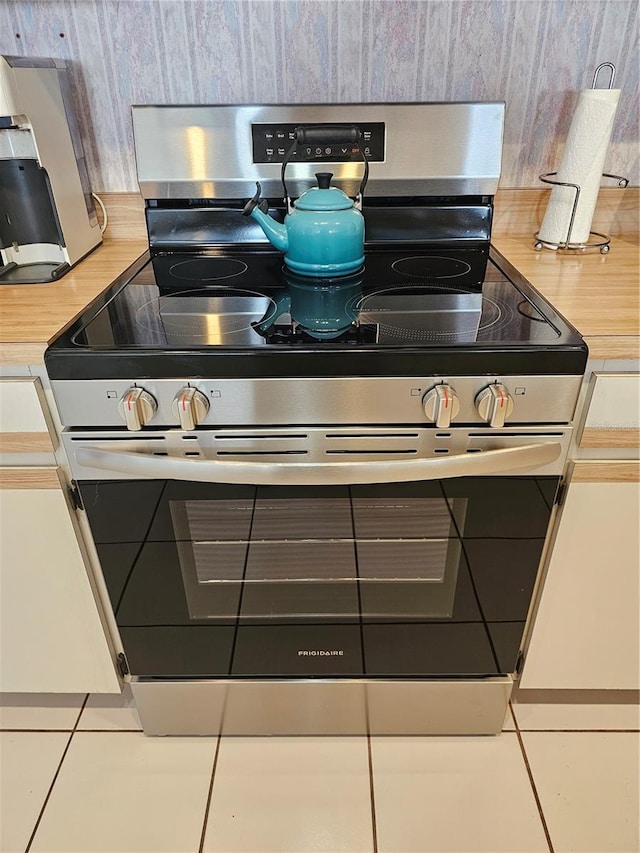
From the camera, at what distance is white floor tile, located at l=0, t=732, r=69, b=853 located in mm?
1206

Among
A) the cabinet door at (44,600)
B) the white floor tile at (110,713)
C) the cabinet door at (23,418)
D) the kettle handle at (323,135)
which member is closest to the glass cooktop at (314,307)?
the cabinet door at (23,418)

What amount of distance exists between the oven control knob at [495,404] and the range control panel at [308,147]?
67cm

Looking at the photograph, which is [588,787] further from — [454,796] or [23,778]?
[23,778]

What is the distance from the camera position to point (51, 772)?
131cm

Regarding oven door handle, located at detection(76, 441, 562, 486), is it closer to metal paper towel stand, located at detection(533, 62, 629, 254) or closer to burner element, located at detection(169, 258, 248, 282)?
burner element, located at detection(169, 258, 248, 282)

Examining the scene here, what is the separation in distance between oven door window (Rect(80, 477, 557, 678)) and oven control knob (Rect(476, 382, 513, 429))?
0.42ft

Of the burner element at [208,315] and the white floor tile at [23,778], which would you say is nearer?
the burner element at [208,315]

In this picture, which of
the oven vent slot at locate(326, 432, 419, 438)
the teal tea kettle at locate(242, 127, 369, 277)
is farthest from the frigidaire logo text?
the teal tea kettle at locate(242, 127, 369, 277)

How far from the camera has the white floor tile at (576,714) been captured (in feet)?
4.53

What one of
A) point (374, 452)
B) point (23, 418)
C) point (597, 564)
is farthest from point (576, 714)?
point (23, 418)

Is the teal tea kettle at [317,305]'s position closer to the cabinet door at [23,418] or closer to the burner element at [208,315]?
the burner element at [208,315]

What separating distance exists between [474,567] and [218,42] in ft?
3.98

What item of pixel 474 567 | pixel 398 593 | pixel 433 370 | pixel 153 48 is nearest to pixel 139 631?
pixel 398 593

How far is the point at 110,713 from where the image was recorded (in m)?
1.42
